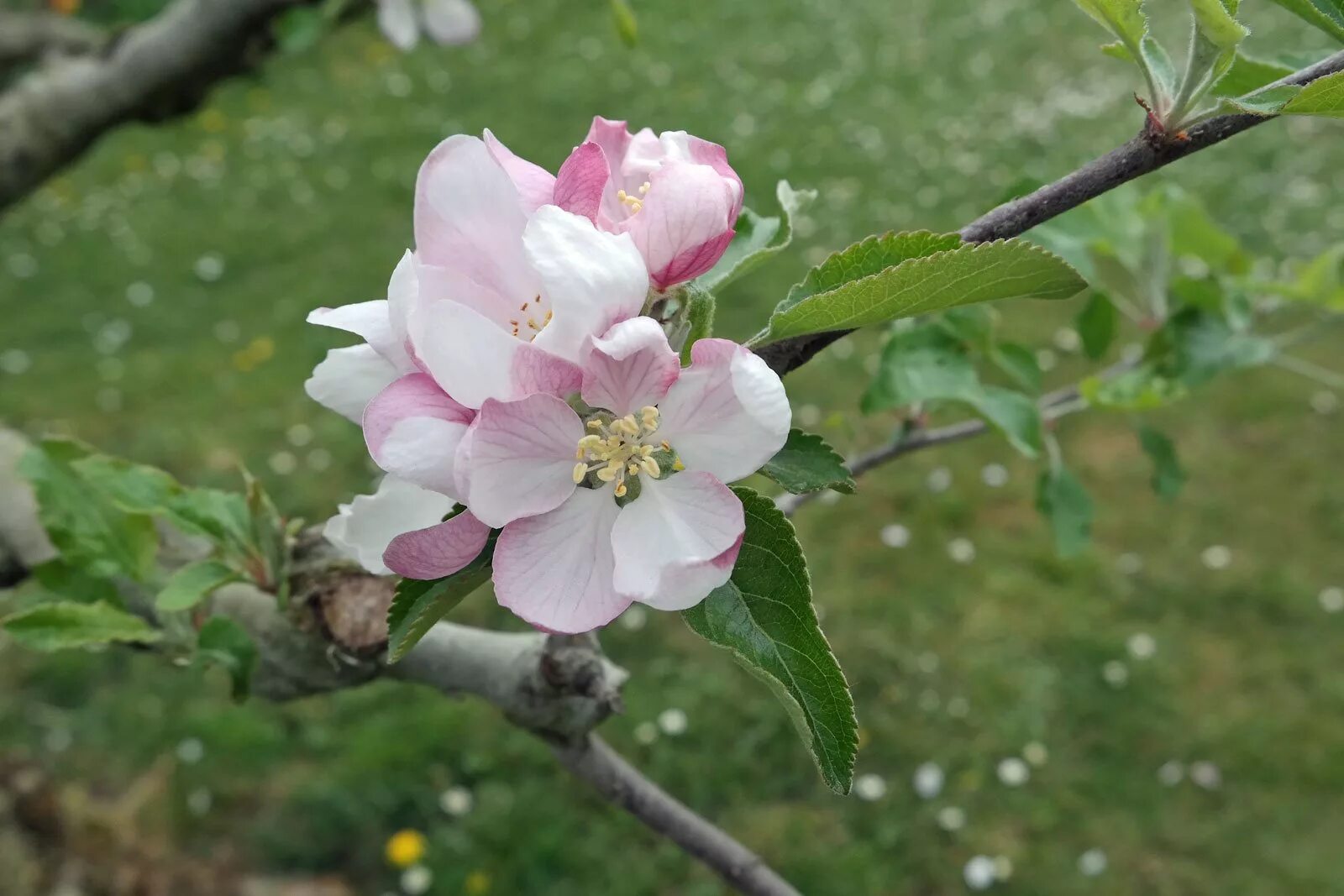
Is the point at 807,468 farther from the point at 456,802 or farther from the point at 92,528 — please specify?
the point at 456,802

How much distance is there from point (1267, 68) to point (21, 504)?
150 centimetres

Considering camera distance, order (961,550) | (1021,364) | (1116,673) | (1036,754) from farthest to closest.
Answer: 1. (961,550)
2. (1116,673)
3. (1036,754)
4. (1021,364)

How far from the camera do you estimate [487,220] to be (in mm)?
696

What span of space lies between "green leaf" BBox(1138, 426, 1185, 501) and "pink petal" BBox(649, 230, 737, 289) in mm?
1264

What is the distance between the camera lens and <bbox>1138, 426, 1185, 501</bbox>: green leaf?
1715 mm

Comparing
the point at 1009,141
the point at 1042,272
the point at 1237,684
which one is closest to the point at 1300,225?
the point at 1009,141

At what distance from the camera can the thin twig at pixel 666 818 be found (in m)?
1.22

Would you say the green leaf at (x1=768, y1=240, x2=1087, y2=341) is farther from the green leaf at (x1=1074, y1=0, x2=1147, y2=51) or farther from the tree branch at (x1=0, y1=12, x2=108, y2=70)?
the tree branch at (x1=0, y1=12, x2=108, y2=70)

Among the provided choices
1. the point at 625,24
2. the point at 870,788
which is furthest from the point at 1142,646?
the point at 625,24

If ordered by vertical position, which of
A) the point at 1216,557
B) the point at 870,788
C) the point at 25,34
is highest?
the point at 25,34

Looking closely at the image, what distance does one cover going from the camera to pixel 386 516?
0.72m

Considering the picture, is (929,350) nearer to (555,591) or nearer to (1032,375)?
(1032,375)

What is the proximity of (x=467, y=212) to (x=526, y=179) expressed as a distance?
0.17ft

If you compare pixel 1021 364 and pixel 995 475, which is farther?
pixel 995 475
